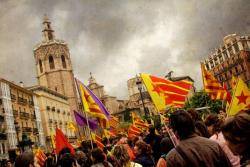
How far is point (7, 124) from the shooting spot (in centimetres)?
5031

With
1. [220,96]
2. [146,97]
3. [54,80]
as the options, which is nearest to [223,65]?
[54,80]

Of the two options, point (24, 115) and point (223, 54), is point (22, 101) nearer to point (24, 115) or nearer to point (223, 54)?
point (24, 115)

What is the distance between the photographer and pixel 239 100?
32.6ft

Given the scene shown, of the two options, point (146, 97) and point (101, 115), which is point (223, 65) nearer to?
point (146, 97)

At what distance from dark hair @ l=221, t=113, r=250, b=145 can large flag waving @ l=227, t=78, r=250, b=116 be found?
6.51 m

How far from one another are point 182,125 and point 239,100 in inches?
249

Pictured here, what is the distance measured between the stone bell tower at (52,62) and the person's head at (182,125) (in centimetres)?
8860

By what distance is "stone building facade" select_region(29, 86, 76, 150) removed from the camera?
68625mm

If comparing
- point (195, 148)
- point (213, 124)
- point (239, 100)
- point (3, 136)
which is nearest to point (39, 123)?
point (3, 136)

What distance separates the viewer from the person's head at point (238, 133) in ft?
9.44

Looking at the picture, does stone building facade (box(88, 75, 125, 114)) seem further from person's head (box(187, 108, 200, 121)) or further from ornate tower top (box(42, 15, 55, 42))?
person's head (box(187, 108, 200, 121))

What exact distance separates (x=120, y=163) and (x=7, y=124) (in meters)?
47.4

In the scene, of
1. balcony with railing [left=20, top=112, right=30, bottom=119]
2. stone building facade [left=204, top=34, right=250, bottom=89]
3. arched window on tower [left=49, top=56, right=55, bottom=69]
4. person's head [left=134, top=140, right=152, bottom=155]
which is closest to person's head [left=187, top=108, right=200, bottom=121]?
person's head [left=134, top=140, right=152, bottom=155]

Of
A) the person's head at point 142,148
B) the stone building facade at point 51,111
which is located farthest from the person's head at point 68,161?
the stone building facade at point 51,111
